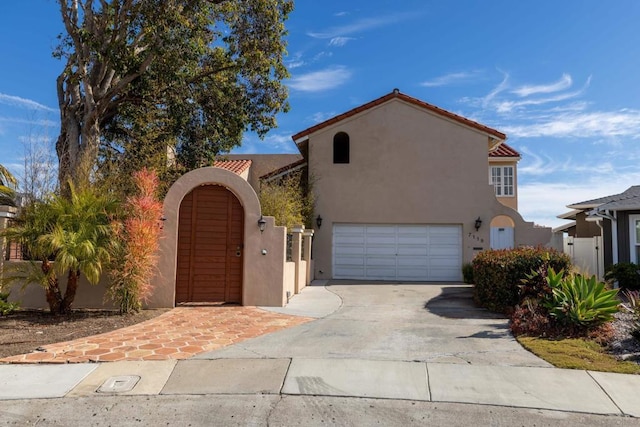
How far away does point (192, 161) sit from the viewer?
16.6 m

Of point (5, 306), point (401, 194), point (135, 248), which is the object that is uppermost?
point (401, 194)

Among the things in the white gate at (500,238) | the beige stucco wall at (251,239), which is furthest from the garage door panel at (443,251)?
the beige stucco wall at (251,239)

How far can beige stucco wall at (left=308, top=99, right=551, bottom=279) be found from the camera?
17.9m

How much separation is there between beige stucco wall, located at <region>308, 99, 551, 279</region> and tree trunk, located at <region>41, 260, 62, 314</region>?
979cm

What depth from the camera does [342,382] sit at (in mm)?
5797

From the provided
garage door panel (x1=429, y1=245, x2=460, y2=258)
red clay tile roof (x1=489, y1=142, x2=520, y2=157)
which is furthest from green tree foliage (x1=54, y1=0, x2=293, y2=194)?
red clay tile roof (x1=489, y1=142, x2=520, y2=157)

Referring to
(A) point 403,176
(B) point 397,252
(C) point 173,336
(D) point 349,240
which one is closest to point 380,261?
(B) point 397,252

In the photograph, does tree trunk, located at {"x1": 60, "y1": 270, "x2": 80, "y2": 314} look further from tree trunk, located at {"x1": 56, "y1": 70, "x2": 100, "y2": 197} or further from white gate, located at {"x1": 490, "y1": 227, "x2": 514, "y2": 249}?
white gate, located at {"x1": 490, "y1": 227, "x2": 514, "y2": 249}

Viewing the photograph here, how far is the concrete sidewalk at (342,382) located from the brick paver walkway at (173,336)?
1.17ft

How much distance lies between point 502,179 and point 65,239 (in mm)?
20183

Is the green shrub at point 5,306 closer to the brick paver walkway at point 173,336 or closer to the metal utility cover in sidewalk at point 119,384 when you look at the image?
the brick paver walkway at point 173,336

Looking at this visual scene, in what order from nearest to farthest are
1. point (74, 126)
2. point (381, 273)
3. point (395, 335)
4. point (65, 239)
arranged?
point (395, 335) < point (65, 239) < point (74, 126) < point (381, 273)

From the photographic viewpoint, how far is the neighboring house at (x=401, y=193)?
58.6 feet

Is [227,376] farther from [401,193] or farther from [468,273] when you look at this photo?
[401,193]
